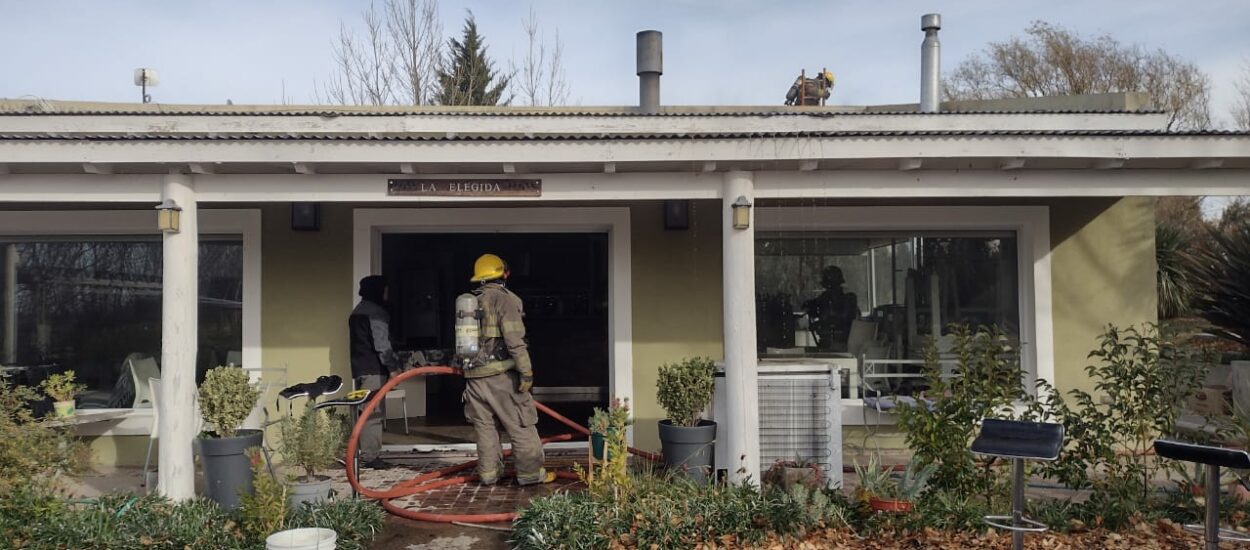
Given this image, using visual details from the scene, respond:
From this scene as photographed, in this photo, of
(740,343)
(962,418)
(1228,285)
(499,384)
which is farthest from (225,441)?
(1228,285)

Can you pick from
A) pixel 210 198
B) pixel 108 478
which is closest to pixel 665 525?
pixel 210 198

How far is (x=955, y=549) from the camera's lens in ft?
16.6

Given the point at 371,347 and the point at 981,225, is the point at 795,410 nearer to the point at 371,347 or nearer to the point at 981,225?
the point at 981,225

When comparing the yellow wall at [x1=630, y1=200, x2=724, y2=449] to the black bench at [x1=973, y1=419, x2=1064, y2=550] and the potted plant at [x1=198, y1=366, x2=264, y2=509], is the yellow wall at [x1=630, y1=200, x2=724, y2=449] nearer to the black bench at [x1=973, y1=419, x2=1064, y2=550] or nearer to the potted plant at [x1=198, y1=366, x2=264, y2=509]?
the potted plant at [x1=198, y1=366, x2=264, y2=509]

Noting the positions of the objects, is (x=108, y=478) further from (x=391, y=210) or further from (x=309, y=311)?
(x=391, y=210)

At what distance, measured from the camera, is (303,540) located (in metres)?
4.69

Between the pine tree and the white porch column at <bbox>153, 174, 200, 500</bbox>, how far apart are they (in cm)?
2179

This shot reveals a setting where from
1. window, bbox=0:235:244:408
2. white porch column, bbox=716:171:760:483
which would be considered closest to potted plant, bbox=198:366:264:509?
window, bbox=0:235:244:408

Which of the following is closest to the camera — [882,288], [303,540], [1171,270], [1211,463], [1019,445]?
[1211,463]

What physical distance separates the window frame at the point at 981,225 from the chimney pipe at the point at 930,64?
233cm

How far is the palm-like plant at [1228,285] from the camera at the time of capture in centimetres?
980

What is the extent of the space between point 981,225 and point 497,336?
4429 millimetres

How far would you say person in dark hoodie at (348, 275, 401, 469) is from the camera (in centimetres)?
734

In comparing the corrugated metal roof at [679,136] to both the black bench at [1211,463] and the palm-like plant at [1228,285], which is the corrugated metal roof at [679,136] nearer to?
the black bench at [1211,463]
